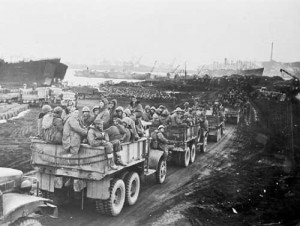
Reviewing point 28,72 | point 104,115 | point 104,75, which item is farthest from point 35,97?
point 104,75

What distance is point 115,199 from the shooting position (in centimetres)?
753

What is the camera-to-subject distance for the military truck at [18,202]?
4914 mm

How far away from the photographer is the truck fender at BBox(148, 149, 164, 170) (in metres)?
9.79

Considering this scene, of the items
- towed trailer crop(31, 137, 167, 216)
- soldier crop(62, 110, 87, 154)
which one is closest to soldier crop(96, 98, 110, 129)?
towed trailer crop(31, 137, 167, 216)

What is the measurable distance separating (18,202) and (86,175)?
1839 millimetres

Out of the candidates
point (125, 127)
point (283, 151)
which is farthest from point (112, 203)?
point (283, 151)

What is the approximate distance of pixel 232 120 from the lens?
25.9 m

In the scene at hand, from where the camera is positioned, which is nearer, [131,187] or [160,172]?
[131,187]

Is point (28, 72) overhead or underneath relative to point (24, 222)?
overhead

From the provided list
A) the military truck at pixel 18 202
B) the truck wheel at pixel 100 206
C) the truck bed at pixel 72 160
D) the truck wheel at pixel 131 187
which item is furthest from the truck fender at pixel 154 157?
the military truck at pixel 18 202

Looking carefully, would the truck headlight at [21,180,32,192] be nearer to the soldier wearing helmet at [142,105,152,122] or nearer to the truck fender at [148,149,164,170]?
the truck fender at [148,149,164,170]

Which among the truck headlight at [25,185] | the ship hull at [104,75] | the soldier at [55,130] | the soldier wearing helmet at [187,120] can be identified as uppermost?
the ship hull at [104,75]

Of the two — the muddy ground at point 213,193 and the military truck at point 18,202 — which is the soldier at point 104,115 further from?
the military truck at point 18,202

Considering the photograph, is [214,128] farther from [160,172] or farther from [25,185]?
[25,185]
